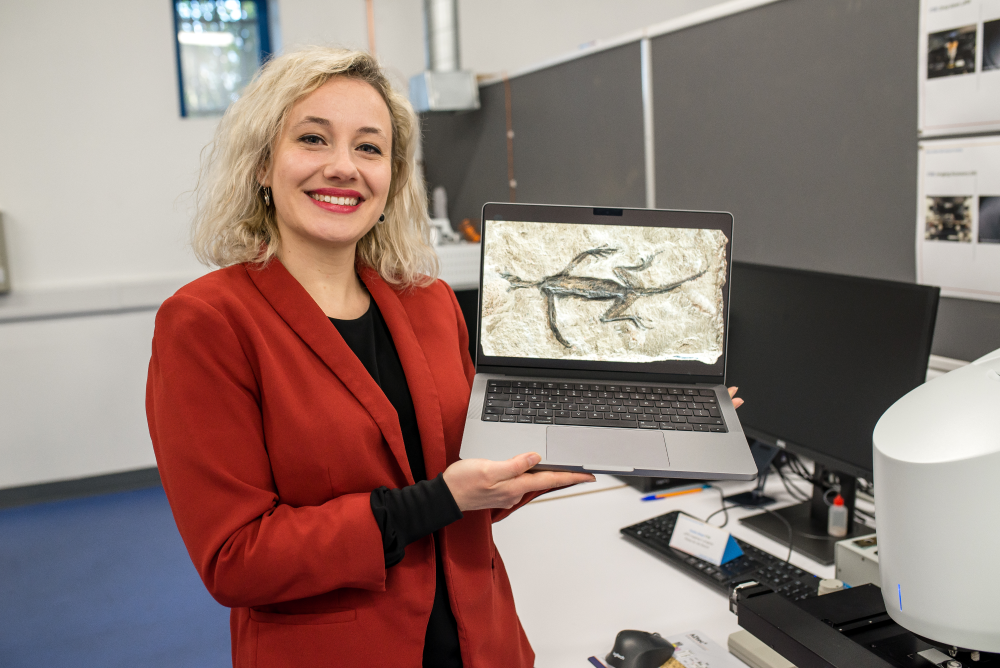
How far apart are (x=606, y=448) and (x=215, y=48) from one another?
3.60 metres

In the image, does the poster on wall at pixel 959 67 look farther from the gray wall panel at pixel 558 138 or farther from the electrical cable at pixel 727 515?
the gray wall panel at pixel 558 138

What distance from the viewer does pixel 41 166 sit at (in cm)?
337

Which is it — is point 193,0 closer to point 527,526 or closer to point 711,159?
point 711,159

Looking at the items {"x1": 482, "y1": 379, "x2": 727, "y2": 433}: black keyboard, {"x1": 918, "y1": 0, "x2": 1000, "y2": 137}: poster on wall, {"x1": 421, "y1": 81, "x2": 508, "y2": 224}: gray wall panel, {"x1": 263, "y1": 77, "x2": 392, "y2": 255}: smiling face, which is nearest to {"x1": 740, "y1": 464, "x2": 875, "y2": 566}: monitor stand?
{"x1": 482, "y1": 379, "x2": 727, "y2": 433}: black keyboard

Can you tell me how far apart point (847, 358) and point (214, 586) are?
998 mm

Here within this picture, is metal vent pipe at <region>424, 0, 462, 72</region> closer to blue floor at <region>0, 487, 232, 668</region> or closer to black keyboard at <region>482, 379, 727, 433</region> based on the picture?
blue floor at <region>0, 487, 232, 668</region>

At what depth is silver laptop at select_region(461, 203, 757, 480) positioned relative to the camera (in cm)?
98

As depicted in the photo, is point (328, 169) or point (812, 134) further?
point (812, 134)

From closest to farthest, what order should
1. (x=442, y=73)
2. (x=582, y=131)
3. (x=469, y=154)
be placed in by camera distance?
1. (x=582, y=131)
2. (x=442, y=73)
3. (x=469, y=154)

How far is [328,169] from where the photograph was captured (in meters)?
0.88

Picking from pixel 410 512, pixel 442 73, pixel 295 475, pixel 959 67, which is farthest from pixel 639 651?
pixel 442 73

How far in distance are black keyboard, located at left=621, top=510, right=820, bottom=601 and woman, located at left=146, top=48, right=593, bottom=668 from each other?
1.22ft

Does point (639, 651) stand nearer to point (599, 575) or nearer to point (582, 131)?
point (599, 575)

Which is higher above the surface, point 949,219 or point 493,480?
point 949,219
